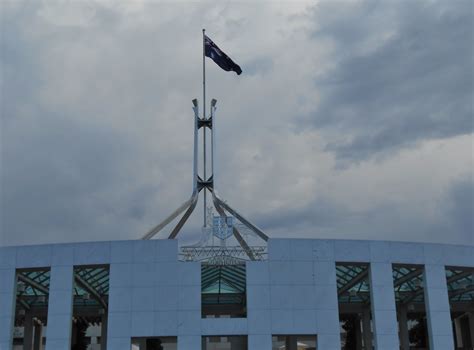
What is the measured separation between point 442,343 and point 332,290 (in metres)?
6.39

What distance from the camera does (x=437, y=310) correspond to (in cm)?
2953

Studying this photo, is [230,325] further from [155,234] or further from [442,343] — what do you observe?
[442,343]

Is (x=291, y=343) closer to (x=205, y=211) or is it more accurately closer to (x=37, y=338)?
(x=205, y=211)

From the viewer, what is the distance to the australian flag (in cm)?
3747

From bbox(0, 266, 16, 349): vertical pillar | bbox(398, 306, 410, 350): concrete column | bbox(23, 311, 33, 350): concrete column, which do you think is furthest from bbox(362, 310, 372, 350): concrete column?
bbox(0, 266, 16, 349): vertical pillar

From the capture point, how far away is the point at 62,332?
27797 mm

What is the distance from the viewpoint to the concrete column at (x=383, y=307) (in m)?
28.3

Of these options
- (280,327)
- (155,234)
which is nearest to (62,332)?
(155,234)

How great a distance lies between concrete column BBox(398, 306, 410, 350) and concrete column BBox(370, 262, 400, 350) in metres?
14.5

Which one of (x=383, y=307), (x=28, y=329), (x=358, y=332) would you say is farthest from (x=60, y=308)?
(x=358, y=332)

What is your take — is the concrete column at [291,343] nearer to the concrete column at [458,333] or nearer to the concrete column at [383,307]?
the concrete column at [383,307]

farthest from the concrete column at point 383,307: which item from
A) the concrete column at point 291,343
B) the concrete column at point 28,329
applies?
the concrete column at point 28,329

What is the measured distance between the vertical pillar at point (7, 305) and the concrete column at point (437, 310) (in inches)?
827

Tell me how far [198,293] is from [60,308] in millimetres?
6848
